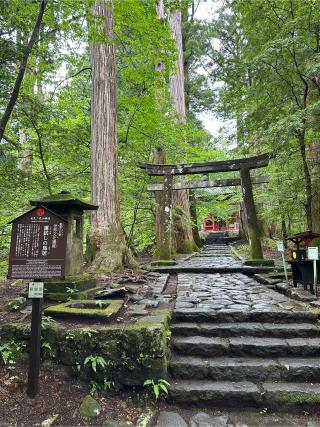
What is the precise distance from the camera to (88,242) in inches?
251

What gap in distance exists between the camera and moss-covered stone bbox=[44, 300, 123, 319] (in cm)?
341

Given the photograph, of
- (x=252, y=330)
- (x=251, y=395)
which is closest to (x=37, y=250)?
(x=251, y=395)

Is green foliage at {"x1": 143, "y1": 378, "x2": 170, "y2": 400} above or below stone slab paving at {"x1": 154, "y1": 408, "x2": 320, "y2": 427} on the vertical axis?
above

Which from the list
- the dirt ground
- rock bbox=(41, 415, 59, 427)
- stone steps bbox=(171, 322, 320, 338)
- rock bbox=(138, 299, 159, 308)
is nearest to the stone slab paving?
the dirt ground

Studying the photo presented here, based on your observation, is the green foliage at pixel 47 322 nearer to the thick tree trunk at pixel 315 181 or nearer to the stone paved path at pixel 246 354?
the stone paved path at pixel 246 354

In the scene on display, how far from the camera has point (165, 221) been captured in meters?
9.30

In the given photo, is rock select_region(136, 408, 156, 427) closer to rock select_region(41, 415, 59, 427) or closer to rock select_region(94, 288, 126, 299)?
rock select_region(41, 415, 59, 427)

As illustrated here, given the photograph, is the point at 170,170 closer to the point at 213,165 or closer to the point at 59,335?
the point at 213,165

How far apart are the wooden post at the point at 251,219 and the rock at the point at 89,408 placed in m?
6.43

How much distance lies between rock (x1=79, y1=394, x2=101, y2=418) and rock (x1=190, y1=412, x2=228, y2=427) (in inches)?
33.8

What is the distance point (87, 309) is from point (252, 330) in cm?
207

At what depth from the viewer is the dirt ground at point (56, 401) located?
98.2 inches

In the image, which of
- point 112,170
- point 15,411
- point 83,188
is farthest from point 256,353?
point 83,188

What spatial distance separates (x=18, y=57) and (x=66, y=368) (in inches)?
165
